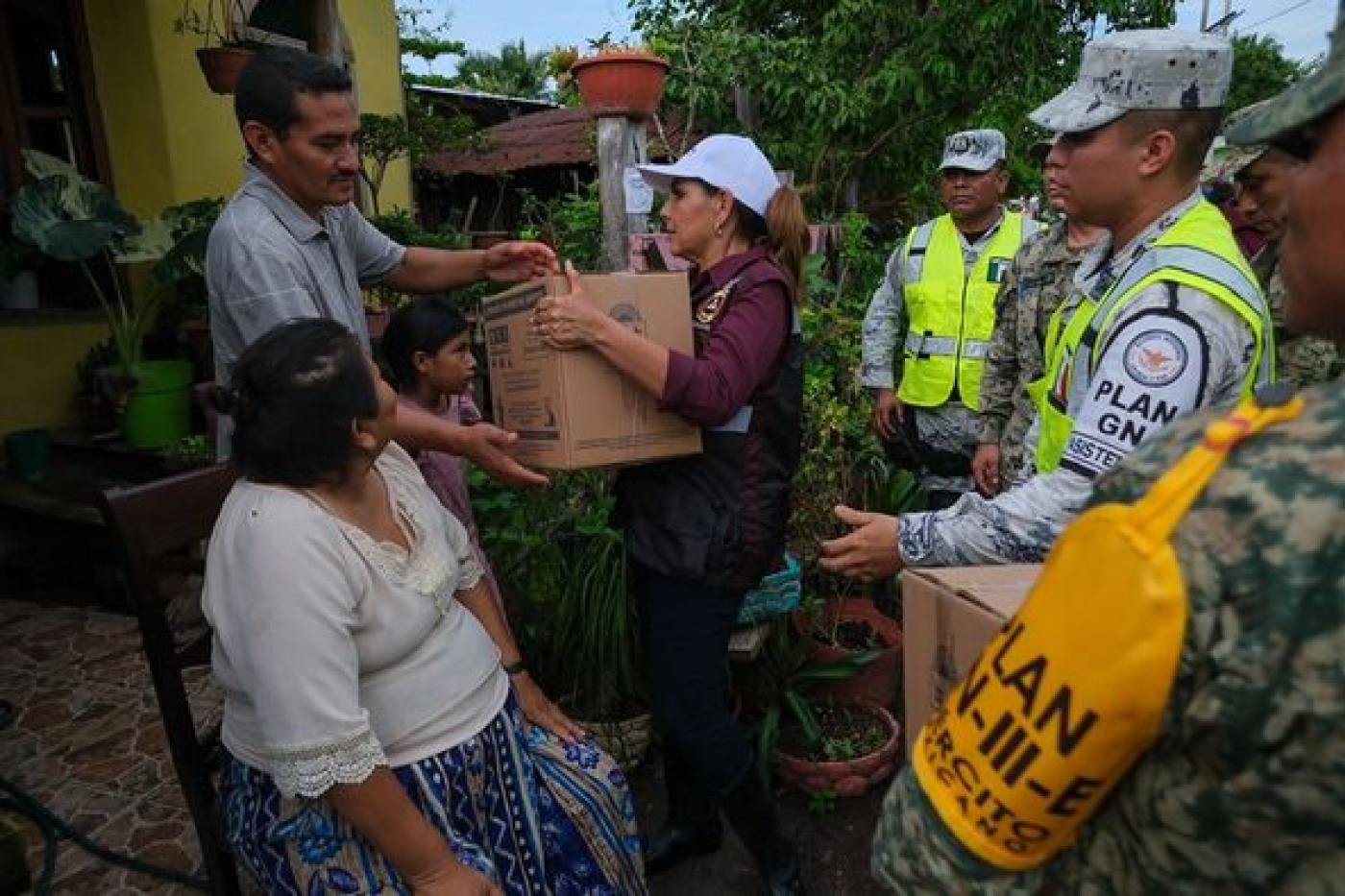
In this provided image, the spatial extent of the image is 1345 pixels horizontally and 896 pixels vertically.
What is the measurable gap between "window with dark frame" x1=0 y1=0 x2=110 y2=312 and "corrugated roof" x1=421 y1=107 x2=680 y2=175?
12.5ft

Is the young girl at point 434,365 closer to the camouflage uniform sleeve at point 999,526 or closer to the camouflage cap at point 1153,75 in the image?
the camouflage uniform sleeve at point 999,526

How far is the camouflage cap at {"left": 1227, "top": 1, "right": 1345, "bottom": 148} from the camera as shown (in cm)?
69

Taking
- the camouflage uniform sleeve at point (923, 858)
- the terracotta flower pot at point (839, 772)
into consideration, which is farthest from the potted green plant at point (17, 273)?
the camouflage uniform sleeve at point (923, 858)

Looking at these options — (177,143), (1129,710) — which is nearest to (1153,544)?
(1129,710)

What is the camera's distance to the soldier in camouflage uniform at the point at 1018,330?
2850 millimetres

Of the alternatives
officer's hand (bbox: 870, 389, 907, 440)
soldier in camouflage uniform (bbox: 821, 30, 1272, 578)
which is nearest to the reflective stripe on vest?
officer's hand (bbox: 870, 389, 907, 440)

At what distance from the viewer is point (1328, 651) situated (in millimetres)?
591

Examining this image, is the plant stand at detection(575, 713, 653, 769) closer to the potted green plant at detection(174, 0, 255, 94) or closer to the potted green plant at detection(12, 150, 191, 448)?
the potted green plant at detection(12, 150, 191, 448)

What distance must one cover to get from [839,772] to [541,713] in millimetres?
1184

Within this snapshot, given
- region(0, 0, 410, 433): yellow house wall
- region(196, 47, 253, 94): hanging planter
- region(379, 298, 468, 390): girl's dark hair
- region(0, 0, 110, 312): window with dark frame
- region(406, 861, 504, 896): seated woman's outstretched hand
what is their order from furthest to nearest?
region(0, 0, 410, 433): yellow house wall, region(0, 0, 110, 312): window with dark frame, region(196, 47, 253, 94): hanging planter, region(379, 298, 468, 390): girl's dark hair, region(406, 861, 504, 896): seated woman's outstretched hand

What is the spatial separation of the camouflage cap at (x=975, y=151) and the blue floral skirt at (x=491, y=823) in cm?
300

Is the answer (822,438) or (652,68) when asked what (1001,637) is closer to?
(822,438)

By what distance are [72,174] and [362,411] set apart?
3.91 m

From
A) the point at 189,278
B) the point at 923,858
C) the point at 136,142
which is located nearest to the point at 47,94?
the point at 136,142
